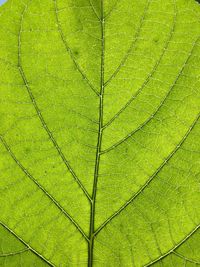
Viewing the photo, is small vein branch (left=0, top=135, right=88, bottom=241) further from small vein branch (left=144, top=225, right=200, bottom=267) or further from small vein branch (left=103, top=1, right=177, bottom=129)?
small vein branch (left=103, top=1, right=177, bottom=129)

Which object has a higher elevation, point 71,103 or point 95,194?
point 71,103

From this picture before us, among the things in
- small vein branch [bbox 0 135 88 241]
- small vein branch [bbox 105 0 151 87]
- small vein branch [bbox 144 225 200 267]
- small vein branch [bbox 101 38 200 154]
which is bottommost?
small vein branch [bbox 144 225 200 267]

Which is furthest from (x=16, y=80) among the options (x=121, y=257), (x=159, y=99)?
(x=121, y=257)

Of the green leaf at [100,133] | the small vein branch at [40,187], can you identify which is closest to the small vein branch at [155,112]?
the green leaf at [100,133]

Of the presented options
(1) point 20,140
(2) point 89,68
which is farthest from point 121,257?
(2) point 89,68

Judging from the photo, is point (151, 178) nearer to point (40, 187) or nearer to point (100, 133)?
point (100, 133)

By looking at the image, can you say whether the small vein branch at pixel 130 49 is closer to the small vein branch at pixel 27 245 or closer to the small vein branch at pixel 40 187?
the small vein branch at pixel 40 187

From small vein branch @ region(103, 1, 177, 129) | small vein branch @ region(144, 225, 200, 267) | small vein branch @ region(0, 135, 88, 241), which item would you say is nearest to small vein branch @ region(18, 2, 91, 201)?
small vein branch @ region(0, 135, 88, 241)

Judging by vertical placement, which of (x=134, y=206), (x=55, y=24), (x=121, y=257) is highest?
(x=55, y=24)

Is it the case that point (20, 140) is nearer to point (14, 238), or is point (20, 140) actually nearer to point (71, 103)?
point (71, 103)
